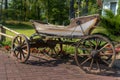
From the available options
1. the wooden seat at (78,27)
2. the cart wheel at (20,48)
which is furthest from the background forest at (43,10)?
the wooden seat at (78,27)

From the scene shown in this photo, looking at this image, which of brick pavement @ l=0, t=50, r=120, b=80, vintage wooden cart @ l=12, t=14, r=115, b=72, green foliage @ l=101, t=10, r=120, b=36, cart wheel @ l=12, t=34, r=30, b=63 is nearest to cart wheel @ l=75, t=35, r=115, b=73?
vintage wooden cart @ l=12, t=14, r=115, b=72

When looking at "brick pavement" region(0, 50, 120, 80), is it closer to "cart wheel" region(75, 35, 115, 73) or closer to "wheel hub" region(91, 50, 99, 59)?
"cart wheel" region(75, 35, 115, 73)

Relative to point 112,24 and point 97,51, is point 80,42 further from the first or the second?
point 112,24

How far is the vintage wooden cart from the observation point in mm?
7406

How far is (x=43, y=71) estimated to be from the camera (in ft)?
25.1

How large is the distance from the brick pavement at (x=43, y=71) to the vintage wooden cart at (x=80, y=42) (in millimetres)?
246

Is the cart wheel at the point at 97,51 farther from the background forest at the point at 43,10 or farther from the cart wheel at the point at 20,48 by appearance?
the background forest at the point at 43,10

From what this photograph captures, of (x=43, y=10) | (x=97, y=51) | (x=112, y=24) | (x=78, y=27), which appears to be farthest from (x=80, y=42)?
(x=43, y=10)

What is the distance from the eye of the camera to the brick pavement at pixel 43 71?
23.2 ft

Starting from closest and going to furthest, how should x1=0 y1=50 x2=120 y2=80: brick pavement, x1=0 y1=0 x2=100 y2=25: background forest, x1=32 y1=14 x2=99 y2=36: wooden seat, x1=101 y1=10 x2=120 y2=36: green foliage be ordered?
x1=0 y1=50 x2=120 y2=80: brick pavement
x1=32 y1=14 x2=99 y2=36: wooden seat
x1=101 y1=10 x2=120 y2=36: green foliage
x1=0 y1=0 x2=100 y2=25: background forest

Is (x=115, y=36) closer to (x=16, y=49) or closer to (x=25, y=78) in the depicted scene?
(x=16, y=49)

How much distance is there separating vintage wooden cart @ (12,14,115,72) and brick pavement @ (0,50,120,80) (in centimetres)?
25

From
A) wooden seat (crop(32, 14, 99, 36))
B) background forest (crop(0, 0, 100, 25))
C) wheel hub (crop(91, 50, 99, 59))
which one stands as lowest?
background forest (crop(0, 0, 100, 25))

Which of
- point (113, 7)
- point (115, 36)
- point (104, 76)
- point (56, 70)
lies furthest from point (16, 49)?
point (113, 7)
